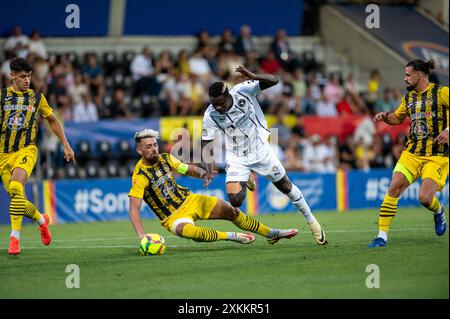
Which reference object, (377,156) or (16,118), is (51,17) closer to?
(377,156)

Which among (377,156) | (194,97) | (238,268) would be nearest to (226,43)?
(194,97)

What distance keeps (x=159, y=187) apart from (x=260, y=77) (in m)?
2.01

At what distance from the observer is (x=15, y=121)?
39.6 ft

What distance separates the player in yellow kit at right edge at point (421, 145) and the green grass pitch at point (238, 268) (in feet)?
2.06

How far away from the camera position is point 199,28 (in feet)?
92.9

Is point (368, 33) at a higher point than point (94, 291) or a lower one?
higher

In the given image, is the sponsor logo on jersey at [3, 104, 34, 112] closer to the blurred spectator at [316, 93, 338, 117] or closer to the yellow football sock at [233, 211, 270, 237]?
the yellow football sock at [233, 211, 270, 237]

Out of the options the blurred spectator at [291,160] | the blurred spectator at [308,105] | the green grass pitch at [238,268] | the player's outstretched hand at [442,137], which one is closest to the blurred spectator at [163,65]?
the blurred spectator at [308,105]

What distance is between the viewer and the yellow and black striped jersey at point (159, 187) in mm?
11492

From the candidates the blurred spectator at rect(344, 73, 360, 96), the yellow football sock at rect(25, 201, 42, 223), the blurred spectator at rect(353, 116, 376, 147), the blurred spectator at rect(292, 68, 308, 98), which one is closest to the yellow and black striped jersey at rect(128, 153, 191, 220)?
the yellow football sock at rect(25, 201, 42, 223)

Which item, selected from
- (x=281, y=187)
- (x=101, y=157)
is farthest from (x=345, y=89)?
(x=281, y=187)

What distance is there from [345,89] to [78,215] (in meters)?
9.59

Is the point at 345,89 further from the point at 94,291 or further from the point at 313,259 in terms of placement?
the point at 94,291
